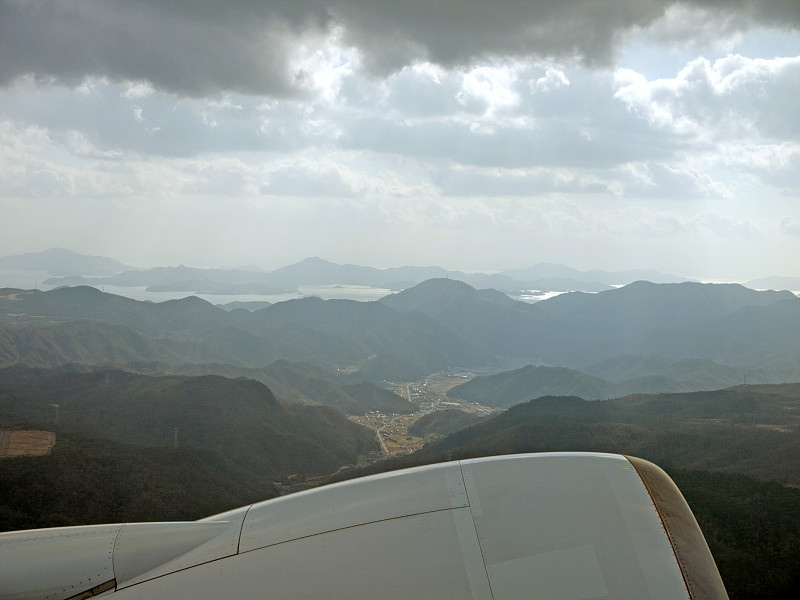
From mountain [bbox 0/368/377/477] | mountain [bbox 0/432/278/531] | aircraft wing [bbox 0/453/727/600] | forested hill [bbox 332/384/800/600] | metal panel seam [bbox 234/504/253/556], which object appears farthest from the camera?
mountain [bbox 0/368/377/477]

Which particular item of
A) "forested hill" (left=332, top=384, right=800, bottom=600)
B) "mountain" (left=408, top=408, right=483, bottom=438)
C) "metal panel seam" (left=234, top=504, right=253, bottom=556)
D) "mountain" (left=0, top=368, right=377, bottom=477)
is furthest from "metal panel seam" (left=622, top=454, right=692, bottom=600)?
"mountain" (left=408, top=408, right=483, bottom=438)

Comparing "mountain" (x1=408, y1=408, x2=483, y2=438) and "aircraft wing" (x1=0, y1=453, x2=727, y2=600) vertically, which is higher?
"aircraft wing" (x1=0, y1=453, x2=727, y2=600)


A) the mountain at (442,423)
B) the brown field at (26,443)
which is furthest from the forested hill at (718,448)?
the brown field at (26,443)

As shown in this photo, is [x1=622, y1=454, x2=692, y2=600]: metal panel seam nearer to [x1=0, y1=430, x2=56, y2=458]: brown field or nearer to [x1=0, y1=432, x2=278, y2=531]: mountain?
[x1=0, y1=432, x2=278, y2=531]: mountain

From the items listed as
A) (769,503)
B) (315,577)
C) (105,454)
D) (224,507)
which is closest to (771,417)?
(769,503)

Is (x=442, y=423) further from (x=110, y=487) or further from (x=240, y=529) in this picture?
(x=240, y=529)

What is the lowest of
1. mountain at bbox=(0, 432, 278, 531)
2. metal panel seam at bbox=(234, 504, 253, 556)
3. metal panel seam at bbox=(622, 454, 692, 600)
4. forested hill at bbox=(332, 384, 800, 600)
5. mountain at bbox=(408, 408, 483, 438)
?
mountain at bbox=(408, 408, 483, 438)

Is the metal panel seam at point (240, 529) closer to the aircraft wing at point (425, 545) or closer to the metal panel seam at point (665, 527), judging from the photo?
the aircraft wing at point (425, 545)

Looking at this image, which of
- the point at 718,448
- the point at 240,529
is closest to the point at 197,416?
the point at 718,448
